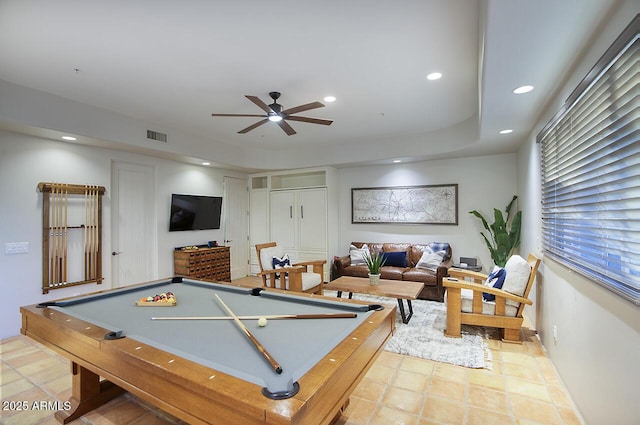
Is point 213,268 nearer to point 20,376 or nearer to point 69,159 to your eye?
point 69,159

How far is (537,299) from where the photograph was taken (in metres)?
3.41

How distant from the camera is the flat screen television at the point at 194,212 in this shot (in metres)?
5.43

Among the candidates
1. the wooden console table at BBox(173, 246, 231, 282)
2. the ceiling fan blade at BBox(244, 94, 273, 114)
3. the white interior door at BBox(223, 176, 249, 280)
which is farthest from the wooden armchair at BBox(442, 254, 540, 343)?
the white interior door at BBox(223, 176, 249, 280)

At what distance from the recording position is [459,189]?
5.44 metres

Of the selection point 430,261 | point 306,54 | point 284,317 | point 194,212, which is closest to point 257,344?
point 284,317

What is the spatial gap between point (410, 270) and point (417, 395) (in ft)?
9.37

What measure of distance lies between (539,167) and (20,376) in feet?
17.7

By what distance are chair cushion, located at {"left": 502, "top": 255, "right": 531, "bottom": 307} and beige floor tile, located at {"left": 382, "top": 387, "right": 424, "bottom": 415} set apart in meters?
1.66

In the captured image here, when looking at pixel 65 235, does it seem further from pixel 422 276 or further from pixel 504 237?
pixel 504 237

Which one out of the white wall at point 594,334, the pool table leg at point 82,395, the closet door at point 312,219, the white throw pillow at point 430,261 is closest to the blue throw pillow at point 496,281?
the white wall at point 594,334

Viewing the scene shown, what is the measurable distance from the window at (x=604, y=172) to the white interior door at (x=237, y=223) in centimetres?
568

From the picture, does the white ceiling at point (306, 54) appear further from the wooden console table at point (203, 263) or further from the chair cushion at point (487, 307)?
the wooden console table at point (203, 263)

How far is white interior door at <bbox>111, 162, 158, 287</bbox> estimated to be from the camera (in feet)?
15.4

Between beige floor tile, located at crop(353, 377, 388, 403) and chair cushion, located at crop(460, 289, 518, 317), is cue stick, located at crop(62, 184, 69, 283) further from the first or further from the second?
chair cushion, located at crop(460, 289, 518, 317)
